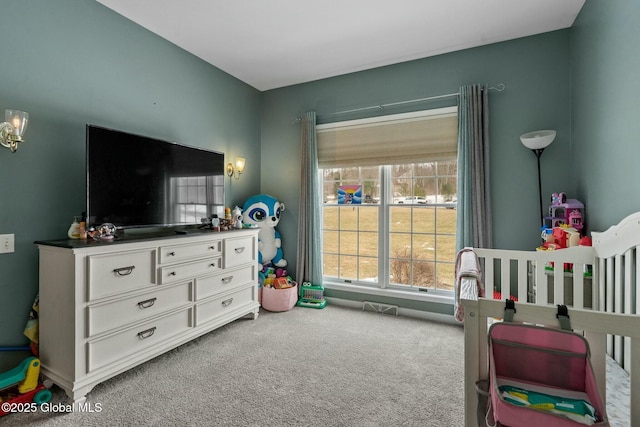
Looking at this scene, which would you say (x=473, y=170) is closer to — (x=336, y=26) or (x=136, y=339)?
(x=336, y=26)

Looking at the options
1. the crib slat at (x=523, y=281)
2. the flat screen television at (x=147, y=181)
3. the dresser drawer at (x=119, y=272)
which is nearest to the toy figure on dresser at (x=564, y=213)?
the crib slat at (x=523, y=281)

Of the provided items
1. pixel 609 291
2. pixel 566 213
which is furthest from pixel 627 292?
pixel 566 213

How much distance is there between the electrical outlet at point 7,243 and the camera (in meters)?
1.78

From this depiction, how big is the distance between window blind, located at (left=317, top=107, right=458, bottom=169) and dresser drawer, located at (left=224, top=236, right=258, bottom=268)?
124cm

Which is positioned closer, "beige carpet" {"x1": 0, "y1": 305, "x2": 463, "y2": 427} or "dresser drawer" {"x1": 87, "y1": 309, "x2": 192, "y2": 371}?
"beige carpet" {"x1": 0, "y1": 305, "x2": 463, "y2": 427}

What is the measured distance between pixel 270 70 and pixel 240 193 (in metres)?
1.42

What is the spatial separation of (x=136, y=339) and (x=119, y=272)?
476 mm

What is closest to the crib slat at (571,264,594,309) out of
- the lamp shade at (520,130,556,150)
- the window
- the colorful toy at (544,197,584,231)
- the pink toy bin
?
the colorful toy at (544,197,584,231)

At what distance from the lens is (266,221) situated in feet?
11.3

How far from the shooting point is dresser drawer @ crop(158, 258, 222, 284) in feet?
6.97

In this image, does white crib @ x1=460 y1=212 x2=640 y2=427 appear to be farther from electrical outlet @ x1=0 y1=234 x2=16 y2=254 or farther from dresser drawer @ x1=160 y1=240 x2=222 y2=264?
electrical outlet @ x1=0 y1=234 x2=16 y2=254

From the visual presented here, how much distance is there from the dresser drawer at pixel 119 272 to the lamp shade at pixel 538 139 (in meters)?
2.94

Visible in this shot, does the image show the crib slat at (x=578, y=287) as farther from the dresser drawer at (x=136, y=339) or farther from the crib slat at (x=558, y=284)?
the dresser drawer at (x=136, y=339)

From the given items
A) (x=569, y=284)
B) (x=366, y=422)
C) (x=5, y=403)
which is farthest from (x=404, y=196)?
(x=5, y=403)
